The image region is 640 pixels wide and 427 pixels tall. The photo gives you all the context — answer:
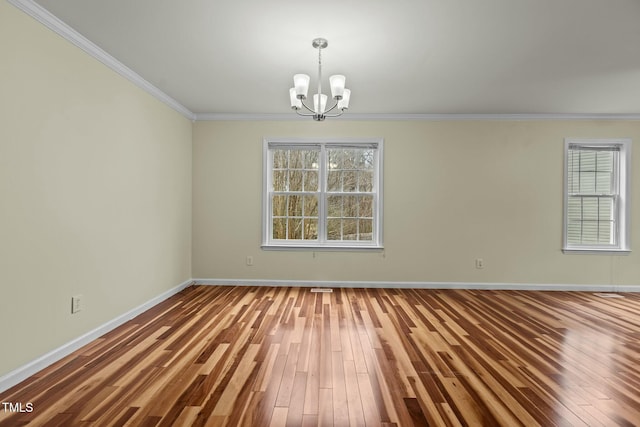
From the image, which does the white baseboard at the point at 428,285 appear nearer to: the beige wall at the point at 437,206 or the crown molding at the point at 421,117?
the beige wall at the point at 437,206

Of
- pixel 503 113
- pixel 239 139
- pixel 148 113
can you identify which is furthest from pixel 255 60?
pixel 503 113

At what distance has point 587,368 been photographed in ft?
8.14

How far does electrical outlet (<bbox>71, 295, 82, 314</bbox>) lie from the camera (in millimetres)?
2697

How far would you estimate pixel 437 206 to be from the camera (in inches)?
196

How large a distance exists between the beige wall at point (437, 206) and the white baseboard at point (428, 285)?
7cm

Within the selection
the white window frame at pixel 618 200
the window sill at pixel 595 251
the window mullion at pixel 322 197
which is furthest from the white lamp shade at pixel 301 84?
the window sill at pixel 595 251

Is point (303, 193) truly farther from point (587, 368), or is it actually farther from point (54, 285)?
point (587, 368)

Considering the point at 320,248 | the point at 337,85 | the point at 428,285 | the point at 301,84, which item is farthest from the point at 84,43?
the point at 428,285

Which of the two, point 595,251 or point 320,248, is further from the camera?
point 320,248

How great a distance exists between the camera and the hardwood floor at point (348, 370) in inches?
74.3

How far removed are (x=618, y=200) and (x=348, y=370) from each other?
501cm

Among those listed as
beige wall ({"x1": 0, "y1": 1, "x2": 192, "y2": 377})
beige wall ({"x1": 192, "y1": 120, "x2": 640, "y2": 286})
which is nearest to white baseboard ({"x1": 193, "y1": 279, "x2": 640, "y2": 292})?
beige wall ({"x1": 192, "y1": 120, "x2": 640, "y2": 286})

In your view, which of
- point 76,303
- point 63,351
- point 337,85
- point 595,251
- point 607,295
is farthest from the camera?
point 595,251

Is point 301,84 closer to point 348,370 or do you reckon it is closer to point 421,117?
point 348,370
